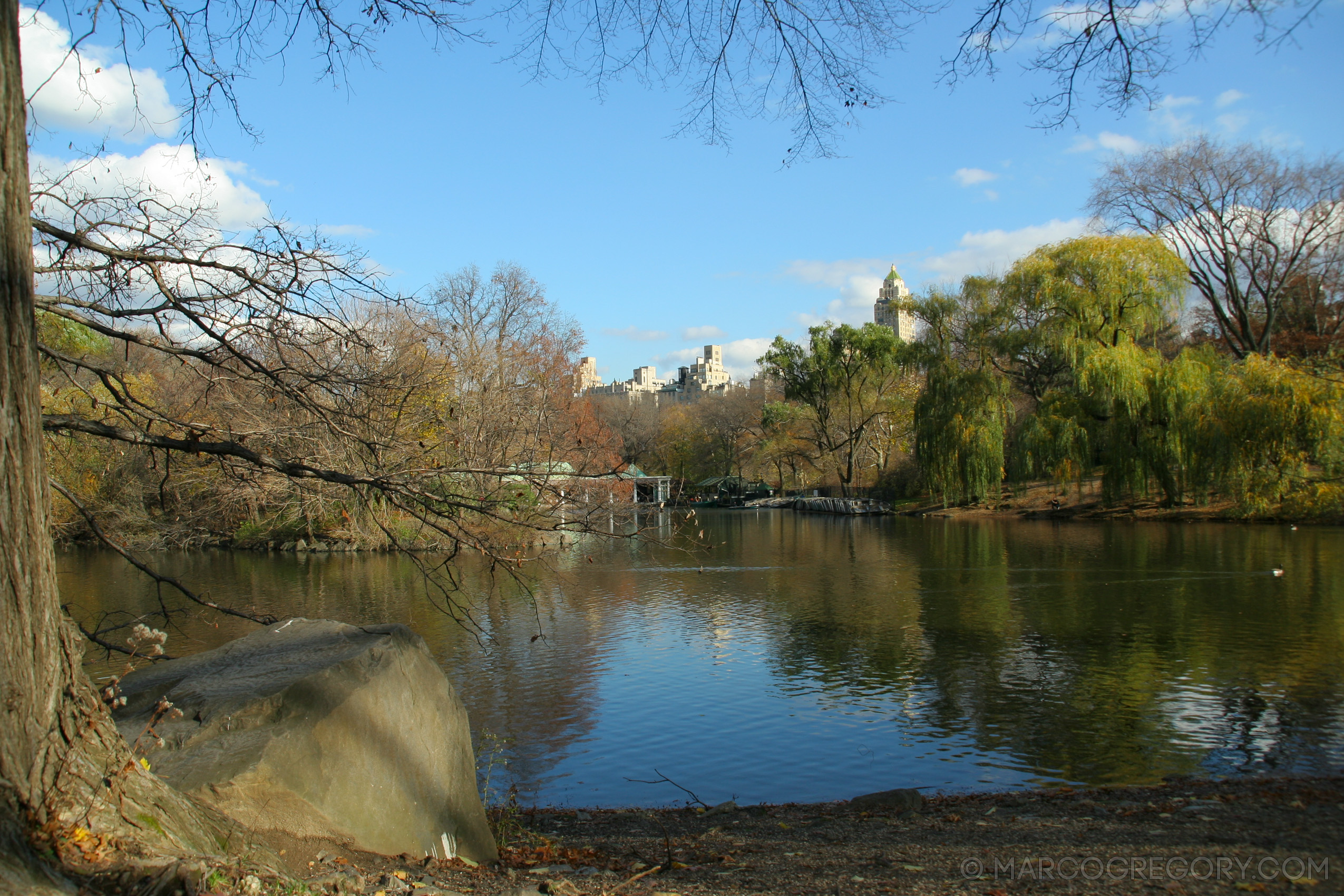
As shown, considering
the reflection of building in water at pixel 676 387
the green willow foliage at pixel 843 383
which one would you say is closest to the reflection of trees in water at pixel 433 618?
Answer: the green willow foliage at pixel 843 383

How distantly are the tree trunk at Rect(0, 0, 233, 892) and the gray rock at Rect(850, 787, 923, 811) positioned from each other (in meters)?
4.83

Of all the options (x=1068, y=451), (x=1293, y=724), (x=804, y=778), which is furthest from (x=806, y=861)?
(x=1068, y=451)

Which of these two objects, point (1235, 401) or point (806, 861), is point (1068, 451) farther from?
point (806, 861)

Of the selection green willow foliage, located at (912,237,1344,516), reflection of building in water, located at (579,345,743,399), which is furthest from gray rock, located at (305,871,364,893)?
reflection of building in water, located at (579,345,743,399)

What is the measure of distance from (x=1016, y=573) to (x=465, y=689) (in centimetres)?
1464

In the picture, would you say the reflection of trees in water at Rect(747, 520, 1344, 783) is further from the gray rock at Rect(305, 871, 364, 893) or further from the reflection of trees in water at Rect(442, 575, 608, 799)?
the gray rock at Rect(305, 871, 364, 893)

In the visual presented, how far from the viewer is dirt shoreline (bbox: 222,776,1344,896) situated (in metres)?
4.09

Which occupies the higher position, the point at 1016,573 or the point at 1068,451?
the point at 1068,451

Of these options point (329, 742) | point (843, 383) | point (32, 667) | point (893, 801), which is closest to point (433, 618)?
point (893, 801)

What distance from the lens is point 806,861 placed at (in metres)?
4.87

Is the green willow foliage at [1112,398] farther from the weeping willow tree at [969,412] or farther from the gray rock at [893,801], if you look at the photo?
the gray rock at [893,801]

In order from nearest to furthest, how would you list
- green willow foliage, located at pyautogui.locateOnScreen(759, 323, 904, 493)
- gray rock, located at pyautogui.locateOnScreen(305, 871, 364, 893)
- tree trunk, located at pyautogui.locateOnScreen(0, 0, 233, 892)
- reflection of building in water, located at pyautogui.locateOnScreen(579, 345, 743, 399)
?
1. tree trunk, located at pyautogui.locateOnScreen(0, 0, 233, 892)
2. gray rock, located at pyautogui.locateOnScreen(305, 871, 364, 893)
3. green willow foliage, located at pyautogui.locateOnScreen(759, 323, 904, 493)
4. reflection of building in water, located at pyautogui.locateOnScreen(579, 345, 743, 399)

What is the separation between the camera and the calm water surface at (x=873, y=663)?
8.22 meters

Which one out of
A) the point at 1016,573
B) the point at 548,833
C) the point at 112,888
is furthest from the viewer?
the point at 1016,573
